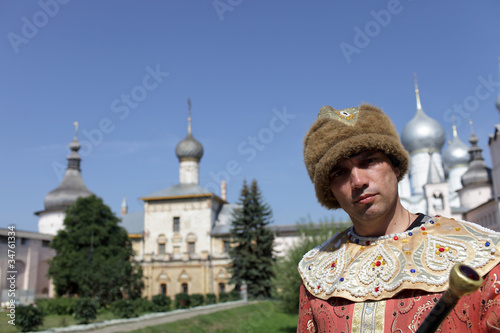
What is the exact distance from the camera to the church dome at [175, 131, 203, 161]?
39812mm

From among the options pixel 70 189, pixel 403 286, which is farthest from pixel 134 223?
pixel 403 286

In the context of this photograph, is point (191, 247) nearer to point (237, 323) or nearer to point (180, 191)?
point (180, 191)

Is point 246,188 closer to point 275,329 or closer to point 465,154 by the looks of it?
point 275,329

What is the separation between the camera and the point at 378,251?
2.01m

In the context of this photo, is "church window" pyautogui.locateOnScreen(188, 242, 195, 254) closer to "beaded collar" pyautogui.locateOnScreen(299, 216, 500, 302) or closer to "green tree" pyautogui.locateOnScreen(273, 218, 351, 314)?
"green tree" pyautogui.locateOnScreen(273, 218, 351, 314)

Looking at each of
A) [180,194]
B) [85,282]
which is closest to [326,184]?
[85,282]

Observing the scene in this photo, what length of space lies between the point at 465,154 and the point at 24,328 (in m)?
42.7

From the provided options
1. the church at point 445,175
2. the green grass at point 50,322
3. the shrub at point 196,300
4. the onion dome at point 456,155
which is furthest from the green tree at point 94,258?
the onion dome at point 456,155

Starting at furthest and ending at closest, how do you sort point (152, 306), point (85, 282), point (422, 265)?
1. point (85, 282)
2. point (152, 306)
3. point (422, 265)

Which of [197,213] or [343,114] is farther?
[197,213]

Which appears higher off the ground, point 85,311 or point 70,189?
point 70,189

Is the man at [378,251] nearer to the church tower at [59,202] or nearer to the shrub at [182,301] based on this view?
the shrub at [182,301]

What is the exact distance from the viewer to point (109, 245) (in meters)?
27.6

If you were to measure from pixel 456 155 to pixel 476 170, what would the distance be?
314 inches
